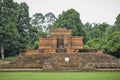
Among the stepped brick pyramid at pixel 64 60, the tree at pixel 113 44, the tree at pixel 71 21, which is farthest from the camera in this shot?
the tree at pixel 71 21

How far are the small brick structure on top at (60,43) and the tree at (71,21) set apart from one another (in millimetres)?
11721

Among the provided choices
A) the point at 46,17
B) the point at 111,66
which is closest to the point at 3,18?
the point at 111,66

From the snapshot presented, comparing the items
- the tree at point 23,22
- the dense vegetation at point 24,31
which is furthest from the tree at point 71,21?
the tree at point 23,22

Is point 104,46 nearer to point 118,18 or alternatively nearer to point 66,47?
point 66,47

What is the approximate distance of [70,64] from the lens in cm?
2708

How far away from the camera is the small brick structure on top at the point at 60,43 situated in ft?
100

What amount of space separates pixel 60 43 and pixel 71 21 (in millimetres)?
13376

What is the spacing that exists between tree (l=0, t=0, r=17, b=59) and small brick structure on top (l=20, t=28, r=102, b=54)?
6.29 metres

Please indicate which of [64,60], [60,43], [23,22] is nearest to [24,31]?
[23,22]

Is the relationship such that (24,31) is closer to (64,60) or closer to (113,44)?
(113,44)

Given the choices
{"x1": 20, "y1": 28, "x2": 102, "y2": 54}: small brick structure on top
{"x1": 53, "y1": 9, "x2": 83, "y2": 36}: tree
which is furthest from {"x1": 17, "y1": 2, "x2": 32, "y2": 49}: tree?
{"x1": 20, "y1": 28, "x2": 102, "y2": 54}: small brick structure on top

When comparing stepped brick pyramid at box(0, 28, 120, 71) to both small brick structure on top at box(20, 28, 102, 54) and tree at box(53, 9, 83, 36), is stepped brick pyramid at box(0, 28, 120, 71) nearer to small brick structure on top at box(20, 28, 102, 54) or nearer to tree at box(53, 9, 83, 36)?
small brick structure on top at box(20, 28, 102, 54)

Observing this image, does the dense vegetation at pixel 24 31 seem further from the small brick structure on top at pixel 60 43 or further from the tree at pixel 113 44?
the small brick structure on top at pixel 60 43

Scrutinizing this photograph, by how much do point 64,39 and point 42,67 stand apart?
→ 7604mm
